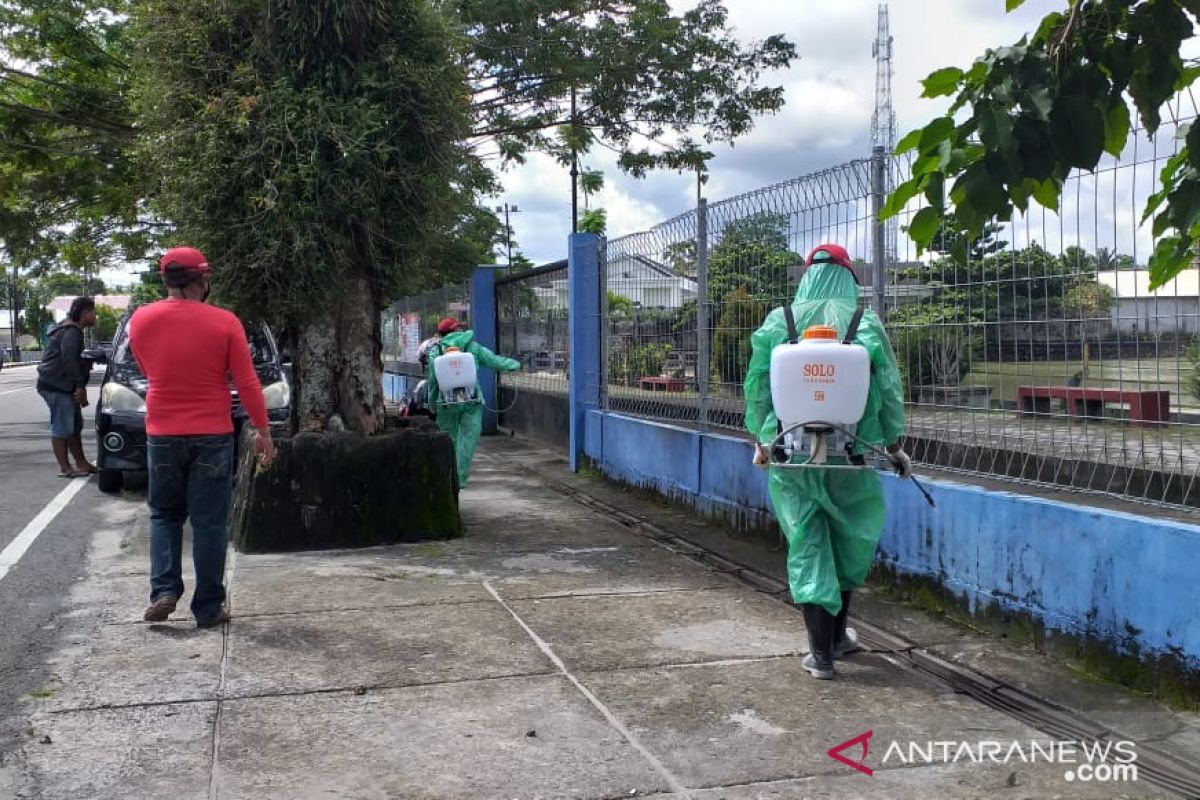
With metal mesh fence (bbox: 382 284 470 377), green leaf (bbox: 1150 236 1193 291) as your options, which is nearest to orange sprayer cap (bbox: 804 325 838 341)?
green leaf (bbox: 1150 236 1193 291)

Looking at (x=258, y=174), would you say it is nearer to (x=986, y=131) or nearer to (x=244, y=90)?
(x=244, y=90)

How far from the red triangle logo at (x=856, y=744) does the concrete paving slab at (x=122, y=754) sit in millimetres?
2037

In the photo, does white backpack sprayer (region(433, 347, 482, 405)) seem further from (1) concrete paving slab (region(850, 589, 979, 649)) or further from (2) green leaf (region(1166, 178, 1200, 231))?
(2) green leaf (region(1166, 178, 1200, 231))

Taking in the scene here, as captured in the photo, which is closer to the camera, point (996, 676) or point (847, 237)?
point (996, 676)

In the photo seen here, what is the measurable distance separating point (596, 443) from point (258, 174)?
4780 millimetres

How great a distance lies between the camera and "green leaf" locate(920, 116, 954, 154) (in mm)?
2189

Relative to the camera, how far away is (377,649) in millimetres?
5074

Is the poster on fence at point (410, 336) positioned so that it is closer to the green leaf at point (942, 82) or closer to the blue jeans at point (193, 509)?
the blue jeans at point (193, 509)

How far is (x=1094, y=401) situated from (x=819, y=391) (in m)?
1.26

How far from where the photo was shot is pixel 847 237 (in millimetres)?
6328

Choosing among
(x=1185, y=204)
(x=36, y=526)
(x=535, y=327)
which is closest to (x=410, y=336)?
(x=535, y=327)

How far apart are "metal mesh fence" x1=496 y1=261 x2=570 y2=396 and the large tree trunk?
4.39m

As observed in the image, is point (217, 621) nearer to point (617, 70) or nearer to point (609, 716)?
point (609, 716)

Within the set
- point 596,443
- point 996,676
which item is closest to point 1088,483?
point 996,676
